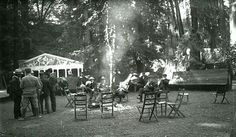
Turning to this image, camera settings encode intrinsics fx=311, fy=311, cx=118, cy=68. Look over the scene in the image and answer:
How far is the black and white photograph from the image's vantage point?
41.5ft

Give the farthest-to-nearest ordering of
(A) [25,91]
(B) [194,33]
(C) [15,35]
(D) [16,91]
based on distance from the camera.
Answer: (C) [15,35], (B) [194,33], (D) [16,91], (A) [25,91]

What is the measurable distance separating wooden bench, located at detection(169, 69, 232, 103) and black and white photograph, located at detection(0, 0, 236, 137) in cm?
6

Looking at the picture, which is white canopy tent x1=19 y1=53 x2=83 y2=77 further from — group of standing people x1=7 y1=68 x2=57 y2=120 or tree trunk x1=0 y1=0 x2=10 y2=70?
group of standing people x1=7 y1=68 x2=57 y2=120

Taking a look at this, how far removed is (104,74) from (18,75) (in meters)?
12.5

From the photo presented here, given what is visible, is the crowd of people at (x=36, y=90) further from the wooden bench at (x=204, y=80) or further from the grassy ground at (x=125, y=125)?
the wooden bench at (x=204, y=80)

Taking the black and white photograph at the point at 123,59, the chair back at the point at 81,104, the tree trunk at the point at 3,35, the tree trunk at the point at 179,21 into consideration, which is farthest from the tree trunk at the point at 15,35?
the chair back at the point at 81,104

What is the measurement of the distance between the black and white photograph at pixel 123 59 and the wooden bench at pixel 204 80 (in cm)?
6

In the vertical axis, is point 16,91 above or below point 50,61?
below

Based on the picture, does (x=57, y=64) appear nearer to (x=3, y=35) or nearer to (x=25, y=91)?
(x=3, y=35)

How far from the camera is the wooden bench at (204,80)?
1906cm

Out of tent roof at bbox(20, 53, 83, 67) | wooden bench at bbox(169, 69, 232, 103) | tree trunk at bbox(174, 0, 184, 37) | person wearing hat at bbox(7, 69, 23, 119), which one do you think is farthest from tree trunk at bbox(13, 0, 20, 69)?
person wearing hat at bbox(7, 69, 23, 119)

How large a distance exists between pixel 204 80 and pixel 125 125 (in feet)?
40.2

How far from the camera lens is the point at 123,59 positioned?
2275 cm

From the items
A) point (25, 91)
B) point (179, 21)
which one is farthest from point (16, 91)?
point (179, 21)
